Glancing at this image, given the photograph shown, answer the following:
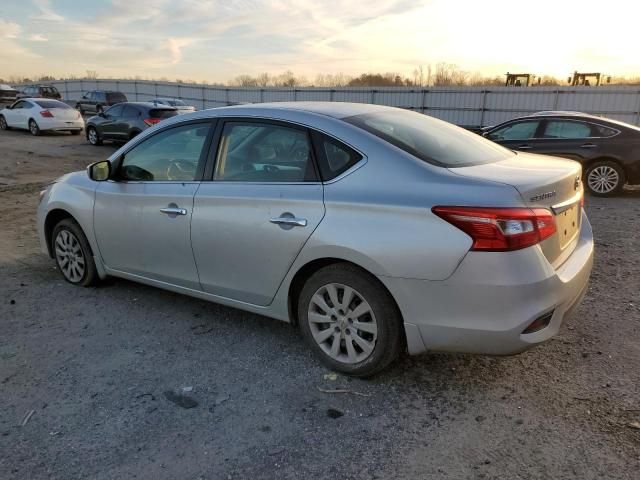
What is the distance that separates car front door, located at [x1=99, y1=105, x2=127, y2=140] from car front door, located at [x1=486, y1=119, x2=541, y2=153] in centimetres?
1211

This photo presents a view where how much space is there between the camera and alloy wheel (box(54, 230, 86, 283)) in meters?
4.72

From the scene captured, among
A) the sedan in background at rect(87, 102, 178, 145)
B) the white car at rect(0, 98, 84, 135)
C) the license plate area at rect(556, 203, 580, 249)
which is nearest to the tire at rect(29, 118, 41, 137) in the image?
the white car at rect(0, 98, 84, 135)

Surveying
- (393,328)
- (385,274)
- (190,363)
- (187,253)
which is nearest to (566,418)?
(393,328)

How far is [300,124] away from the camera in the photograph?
3.36 metres

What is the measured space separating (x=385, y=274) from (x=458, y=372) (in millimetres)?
961

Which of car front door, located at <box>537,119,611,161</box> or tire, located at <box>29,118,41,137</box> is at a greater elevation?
car front door, located at <box>537,119,611,161</box>

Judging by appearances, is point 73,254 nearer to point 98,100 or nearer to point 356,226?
point 356,226

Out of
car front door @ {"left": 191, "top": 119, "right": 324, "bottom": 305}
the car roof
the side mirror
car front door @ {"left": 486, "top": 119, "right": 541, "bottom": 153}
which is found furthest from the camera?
car front door @ {"left": 486, "top": 119, "right": 541, "bottom": 153}

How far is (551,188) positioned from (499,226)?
1.75ft

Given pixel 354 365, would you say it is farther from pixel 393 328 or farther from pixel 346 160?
pixel 346 160

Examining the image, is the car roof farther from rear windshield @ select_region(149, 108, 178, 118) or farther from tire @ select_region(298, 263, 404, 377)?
rear windshield @ select_region(149, 108, 178, 118)

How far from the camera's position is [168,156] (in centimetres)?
404

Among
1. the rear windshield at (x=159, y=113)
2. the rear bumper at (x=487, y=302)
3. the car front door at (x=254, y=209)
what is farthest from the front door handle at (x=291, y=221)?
the rear windshield at (x=159, y=113)

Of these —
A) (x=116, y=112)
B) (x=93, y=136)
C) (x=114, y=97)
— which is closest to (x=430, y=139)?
(x=116, y=112)
